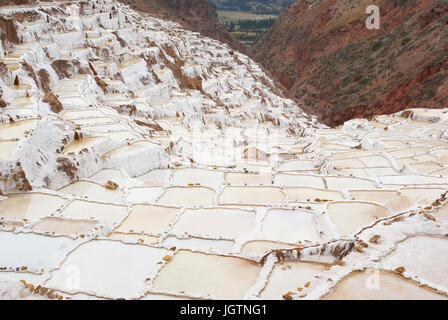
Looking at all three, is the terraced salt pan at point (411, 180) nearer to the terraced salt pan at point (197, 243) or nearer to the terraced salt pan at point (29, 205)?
the terraced salt pan at point (197, 243)

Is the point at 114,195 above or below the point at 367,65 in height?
below

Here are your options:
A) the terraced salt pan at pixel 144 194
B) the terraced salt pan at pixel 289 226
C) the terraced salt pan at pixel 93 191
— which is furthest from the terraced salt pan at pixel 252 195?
the terraced salt pan at pixel 93 191

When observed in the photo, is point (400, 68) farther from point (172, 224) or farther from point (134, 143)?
point (172, 224)

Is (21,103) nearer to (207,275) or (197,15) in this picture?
(207,275)

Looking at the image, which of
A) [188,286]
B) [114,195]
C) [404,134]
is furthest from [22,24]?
[404,134]
